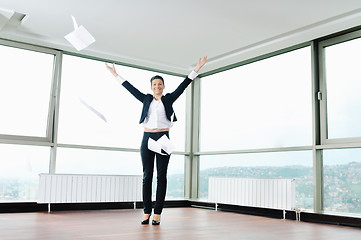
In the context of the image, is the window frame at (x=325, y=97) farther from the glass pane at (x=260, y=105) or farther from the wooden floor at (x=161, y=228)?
the wooden floor at (x=161, y=228)

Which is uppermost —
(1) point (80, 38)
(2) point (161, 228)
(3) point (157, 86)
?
(1) point (80, 38)

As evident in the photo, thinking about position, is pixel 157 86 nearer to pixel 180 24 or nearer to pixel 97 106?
pixel 180 24

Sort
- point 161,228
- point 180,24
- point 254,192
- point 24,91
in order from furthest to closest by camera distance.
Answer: point 24,91 → point 254,192 → point 180,24 → point 161,228

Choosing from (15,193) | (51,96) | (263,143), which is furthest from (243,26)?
(15,193)

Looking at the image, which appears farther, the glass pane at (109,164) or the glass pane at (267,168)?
the glass pane at (109,164)

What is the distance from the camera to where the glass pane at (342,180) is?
4512 mm

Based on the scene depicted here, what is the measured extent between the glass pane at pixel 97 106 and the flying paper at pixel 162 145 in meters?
Result: 1.90

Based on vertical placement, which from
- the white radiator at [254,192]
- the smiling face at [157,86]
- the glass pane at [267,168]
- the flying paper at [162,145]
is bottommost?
the white radiator at [254,192]

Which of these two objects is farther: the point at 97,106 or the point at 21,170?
the point at 97,106

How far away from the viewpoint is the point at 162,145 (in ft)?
12.5

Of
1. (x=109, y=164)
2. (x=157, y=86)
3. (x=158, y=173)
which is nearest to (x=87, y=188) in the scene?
(x=109, y=164)

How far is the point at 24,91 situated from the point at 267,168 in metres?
3.65

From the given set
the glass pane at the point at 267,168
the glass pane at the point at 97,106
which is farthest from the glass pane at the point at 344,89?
the glass pane at the point at 97,106

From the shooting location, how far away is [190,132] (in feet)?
22.9
